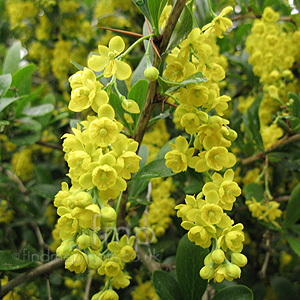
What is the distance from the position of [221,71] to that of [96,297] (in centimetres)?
79

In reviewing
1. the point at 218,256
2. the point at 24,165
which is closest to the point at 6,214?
the point at 24,165

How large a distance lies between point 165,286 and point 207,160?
1.67 ft

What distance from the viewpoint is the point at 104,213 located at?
27.3 inches

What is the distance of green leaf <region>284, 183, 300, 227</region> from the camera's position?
133cm

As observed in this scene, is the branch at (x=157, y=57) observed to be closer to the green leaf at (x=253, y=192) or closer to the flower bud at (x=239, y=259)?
the flower bud at (x=239, y=259)

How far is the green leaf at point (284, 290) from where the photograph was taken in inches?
57.0

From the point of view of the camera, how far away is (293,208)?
137 cm

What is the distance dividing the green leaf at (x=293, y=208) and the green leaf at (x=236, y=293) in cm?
52

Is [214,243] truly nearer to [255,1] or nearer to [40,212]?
[40,212]

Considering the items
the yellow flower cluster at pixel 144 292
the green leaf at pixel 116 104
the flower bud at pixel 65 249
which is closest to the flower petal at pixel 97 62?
the green leaf at pixel 116 104

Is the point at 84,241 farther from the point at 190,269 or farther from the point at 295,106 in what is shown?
the point at 295,106

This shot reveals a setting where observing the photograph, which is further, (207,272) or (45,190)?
(45,190)

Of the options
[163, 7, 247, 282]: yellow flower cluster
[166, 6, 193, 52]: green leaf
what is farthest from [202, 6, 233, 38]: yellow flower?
[166, 6, 193, 52]: green leaf

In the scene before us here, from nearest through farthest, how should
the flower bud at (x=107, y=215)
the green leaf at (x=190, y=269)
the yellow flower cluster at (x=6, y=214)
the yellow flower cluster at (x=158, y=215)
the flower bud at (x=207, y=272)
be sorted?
1. the flower bud at (x=107, y=215)
2. the flower bud at (x=207, y=272)
3. the green leaf at (x=190, y=269)
4. the yellow flower cluster at (x=158, y=215)
5. the yellow flower cluster at (x=6, y=214)
